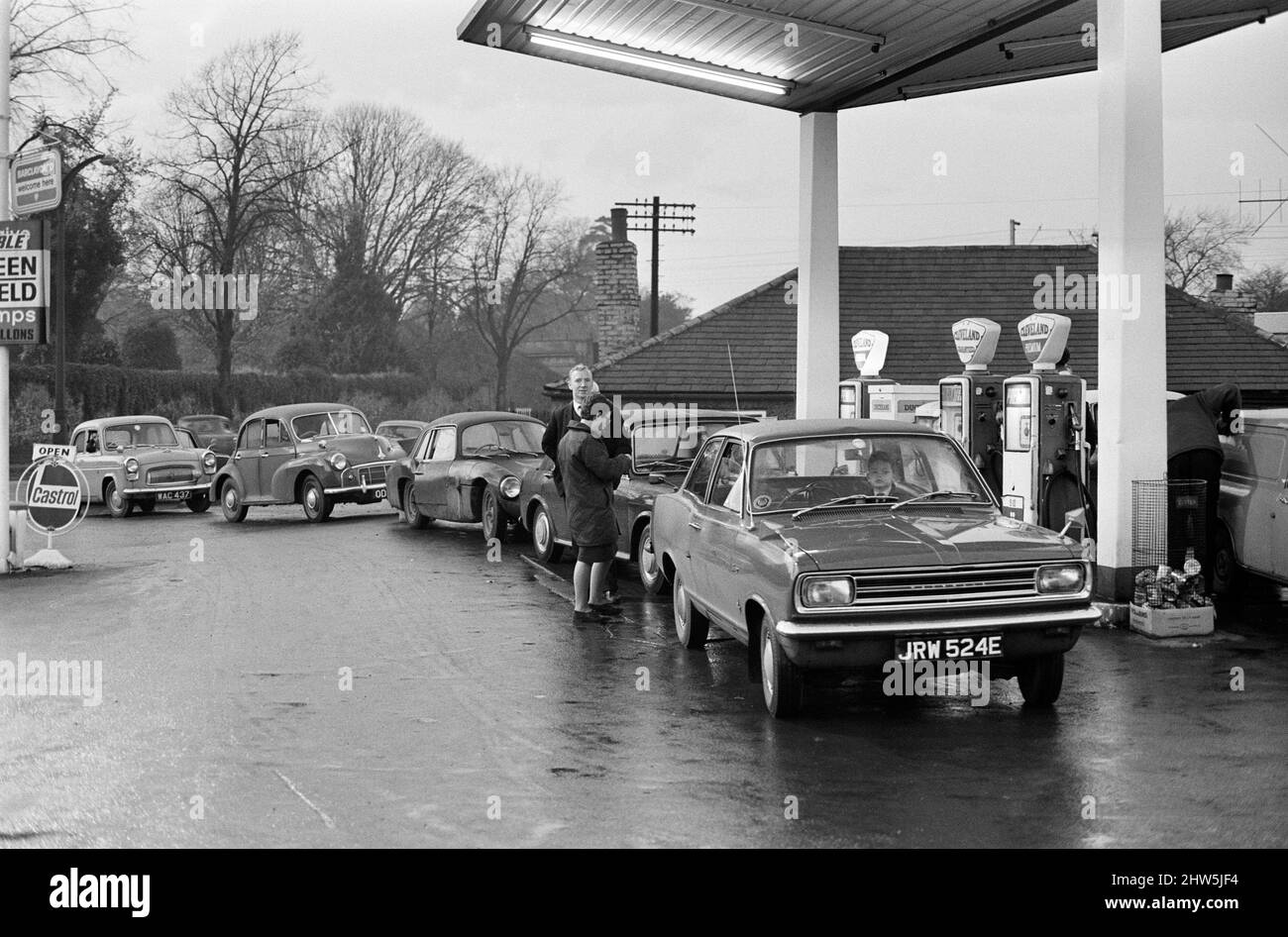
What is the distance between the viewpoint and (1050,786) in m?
6.20

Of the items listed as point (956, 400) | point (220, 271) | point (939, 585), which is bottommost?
point (939, 585)

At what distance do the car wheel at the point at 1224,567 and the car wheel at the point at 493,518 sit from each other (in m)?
8.29

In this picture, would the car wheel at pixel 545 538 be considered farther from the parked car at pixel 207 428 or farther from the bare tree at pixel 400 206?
the bare tree at pixel 400 206

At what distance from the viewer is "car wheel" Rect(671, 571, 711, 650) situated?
386 inches

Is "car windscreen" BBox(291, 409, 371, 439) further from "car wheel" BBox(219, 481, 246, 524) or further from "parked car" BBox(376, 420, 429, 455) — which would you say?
"parked car" BBox(376, 420, 429, 455)

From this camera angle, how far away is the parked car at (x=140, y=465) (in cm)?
2294

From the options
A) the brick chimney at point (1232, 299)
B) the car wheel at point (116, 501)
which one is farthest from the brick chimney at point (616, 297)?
the brick chimney at point (1232, 299)

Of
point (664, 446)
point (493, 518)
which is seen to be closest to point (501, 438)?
point (493, 518)

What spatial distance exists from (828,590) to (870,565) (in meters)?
0.26

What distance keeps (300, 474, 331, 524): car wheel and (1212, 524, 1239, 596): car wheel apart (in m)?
12.9

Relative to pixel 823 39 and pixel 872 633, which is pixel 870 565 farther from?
pixel 823 39

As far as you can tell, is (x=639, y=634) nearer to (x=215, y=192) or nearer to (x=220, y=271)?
(x=220, y=271)

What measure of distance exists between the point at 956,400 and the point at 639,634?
5.87 meters
